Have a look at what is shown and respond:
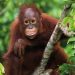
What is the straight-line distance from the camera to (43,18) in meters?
4.71

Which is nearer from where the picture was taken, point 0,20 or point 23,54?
point 23,54

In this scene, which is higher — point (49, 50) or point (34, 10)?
point (34, 10)

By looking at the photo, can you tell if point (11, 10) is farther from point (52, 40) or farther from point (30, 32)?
point (52, 40)

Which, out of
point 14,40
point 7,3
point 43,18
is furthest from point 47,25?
point 7,3

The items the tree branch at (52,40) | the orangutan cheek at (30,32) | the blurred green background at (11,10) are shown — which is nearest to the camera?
the tree branch at (52,40)

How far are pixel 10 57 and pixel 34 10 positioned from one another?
2.10ft

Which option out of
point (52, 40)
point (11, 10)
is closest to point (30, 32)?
point (52, 40)

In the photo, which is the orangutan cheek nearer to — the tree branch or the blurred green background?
the tree branch

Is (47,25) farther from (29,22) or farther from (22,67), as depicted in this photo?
(22,67)

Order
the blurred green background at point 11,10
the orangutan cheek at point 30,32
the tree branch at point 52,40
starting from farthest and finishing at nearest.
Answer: the blurred green background at point 11,10, the orangutan cheek at point 30,32, the tree branch at point 52,40

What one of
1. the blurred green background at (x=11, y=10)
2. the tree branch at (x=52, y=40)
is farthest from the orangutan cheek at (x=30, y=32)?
the blurred green background at (x=11, y=10)

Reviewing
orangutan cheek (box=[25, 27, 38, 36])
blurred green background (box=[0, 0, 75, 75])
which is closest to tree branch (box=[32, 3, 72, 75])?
orangutan cheek (box=[25, 27, 38, 36])

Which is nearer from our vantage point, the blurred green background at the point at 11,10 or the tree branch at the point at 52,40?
the tree branch at the point at 52,40

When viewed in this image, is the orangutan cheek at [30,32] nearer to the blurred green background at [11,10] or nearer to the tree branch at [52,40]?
the tree branch at [52,40]
